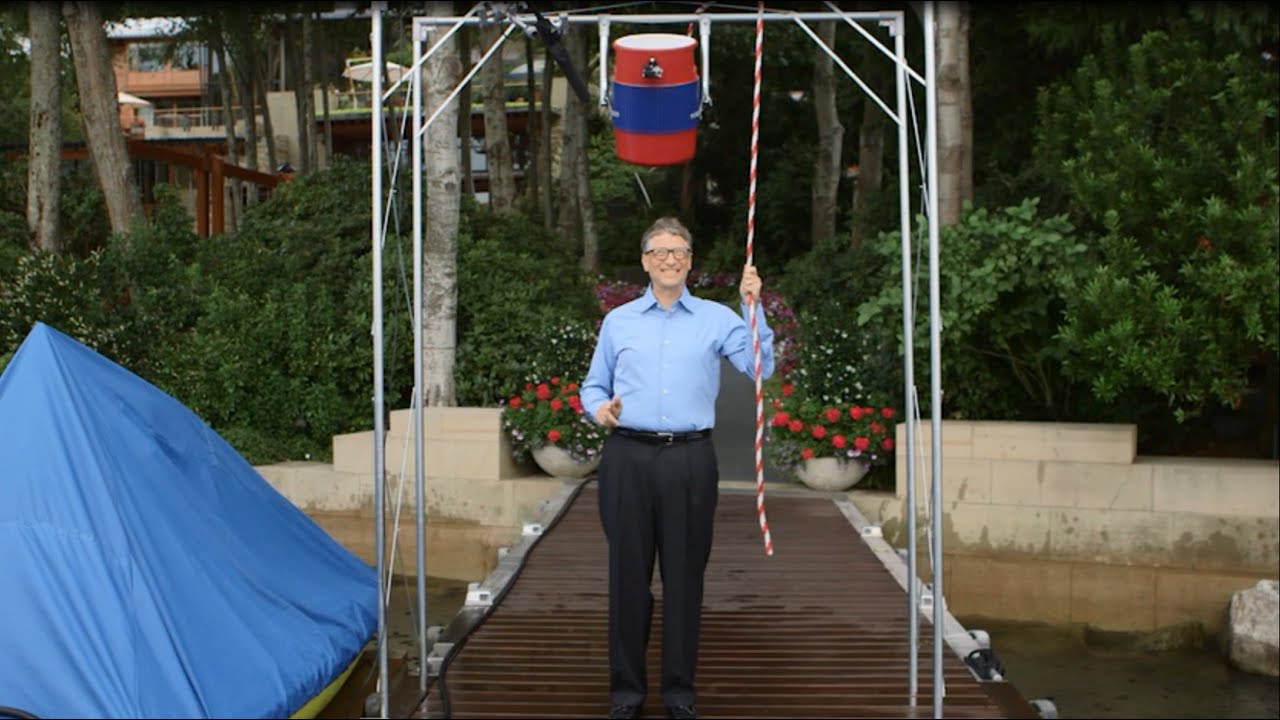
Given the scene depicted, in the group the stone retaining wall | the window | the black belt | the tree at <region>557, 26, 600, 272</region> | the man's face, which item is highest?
the window

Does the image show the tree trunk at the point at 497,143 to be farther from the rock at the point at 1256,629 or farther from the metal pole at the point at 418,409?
the metal pole at the point at 418,409

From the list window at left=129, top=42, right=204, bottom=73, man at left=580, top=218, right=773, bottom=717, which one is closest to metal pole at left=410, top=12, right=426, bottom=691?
man at left=580, top=218, right=773, bottom=717

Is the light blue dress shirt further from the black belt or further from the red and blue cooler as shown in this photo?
the red and blue cooler

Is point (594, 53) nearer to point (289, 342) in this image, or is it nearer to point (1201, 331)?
point (289, 342)

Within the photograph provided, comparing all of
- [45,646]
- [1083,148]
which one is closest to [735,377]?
[1083,148]

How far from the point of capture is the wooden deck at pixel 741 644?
5.52m

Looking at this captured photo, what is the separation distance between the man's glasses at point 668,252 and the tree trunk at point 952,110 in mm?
6615

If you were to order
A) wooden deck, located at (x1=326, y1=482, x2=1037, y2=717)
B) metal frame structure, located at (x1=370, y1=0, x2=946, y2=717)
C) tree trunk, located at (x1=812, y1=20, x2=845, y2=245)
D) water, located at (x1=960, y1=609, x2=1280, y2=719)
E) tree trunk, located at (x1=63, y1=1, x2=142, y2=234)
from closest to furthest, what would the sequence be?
metal frame structure, located at (x1=370, y1=0, x2=946, y2=717) < wooden deck, located at (x1=326, y1=482, x2=1037, y2=717) < water, located at (x1=960, y1=609, x2=1280, y2=719) < tree trunk, located at (x1=63, y1=1, x2=142, y2=234) < tree trunk, located at (x1=812, y1=20, x2=845, y2=245)

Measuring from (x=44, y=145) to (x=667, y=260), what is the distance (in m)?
11.0

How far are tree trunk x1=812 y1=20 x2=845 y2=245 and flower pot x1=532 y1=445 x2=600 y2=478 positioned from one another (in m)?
8.54

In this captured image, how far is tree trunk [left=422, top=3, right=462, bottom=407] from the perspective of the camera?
38.3ft

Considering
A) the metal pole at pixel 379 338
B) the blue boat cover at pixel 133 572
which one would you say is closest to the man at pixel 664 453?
the metal pole at pixel 379 338

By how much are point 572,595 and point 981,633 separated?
213 centimetres

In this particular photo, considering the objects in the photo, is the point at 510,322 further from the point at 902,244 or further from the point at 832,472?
the point at 902,244
